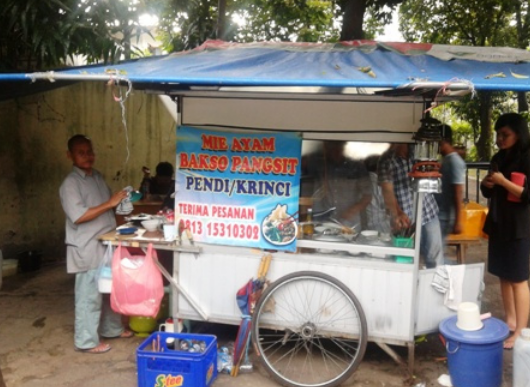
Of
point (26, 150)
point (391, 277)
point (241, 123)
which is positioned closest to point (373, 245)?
point (391, 277)

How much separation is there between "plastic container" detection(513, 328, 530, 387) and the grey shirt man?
10.6 feet

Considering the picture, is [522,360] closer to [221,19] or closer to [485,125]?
[221,19]

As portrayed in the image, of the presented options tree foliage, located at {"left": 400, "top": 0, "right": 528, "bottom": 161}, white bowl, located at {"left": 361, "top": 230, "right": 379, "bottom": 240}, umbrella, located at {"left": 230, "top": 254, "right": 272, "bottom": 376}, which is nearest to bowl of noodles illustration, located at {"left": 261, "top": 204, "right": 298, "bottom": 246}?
umbrella, located at {"left": 230, "top": 254, "right": 272, "bottom": 376}

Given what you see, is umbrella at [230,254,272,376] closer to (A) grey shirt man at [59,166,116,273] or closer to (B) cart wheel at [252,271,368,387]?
(B) cart wheel at [252,271,368,387]

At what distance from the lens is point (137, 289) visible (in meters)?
4.12

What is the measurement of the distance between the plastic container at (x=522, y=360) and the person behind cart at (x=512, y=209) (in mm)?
582

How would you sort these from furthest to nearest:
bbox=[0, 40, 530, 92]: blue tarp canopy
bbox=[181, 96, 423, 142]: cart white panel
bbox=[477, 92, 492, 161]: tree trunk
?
bbox=[477, 92, 492, 161]: tree trunk, bbox=[181, 96, 423, 142]: cart white panel, bbox=[0, 40, 530, 92]: blue tarp canopy

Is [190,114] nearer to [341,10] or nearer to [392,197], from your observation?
[392,197]

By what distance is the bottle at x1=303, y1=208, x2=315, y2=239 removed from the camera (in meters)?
4.16

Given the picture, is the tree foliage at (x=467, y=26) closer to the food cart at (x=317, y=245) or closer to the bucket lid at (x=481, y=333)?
the food cart at (x=317, y=245)

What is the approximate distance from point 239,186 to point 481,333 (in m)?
2.06

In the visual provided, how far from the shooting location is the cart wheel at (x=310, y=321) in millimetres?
3797

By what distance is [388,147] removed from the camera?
4.29 meters

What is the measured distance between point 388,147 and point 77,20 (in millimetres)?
3248
